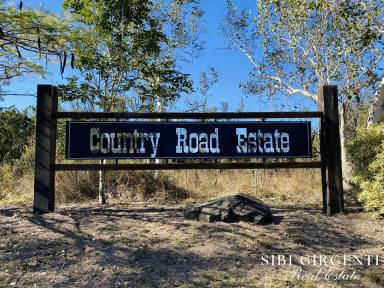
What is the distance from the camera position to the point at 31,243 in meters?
5.43

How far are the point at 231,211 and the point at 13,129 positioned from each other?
1848 centimetres

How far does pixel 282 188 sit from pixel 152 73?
3953 millimetres

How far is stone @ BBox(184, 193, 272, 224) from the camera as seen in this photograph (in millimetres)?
6379

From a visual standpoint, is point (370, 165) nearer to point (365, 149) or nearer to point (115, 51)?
point (365, 149)

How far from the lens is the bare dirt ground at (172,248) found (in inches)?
179

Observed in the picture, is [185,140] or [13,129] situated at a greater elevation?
[13,129]

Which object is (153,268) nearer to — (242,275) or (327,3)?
(242,275)

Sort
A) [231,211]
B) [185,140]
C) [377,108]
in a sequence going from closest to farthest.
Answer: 1. [231,211]
2. [185,140]
3. [377,108]

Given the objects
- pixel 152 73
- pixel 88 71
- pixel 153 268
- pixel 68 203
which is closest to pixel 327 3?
pixel 152 73

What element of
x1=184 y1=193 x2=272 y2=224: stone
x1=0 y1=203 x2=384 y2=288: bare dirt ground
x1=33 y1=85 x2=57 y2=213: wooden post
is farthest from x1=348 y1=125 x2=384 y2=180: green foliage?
x1=33 y1=85 x2=57 y2=213: wooden post

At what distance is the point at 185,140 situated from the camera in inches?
282

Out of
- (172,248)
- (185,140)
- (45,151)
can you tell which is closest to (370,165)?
(185,140)

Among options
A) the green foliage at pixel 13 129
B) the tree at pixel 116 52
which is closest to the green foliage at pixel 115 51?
the tree at pixel 116 52

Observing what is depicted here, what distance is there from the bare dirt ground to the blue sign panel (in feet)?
3.25
